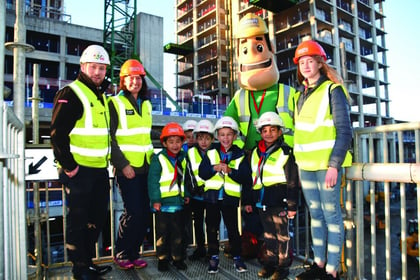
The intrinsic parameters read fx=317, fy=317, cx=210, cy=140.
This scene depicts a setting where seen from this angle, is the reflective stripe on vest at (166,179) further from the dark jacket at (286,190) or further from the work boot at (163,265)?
the dark jacket at (286,190)

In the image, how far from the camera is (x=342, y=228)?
8.58 ft

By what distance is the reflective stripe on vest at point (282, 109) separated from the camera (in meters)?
3.42

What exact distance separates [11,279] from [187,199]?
181 centimetres

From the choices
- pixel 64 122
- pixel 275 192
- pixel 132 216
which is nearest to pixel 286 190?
pixel 275 192

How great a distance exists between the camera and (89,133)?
284 cm

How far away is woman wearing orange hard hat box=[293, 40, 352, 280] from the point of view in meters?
2.54

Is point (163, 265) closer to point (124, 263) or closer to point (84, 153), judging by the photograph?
point (124, 263)

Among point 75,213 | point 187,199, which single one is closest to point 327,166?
point 187,199

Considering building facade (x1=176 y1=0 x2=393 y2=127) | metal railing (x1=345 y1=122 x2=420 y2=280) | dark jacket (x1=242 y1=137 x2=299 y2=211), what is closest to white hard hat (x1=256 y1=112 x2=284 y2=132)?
dark jacket (x1=242 y1=137 x2=299 y2=211)

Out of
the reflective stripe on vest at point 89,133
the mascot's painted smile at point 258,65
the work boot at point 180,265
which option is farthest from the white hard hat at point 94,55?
the work boot at point 180,265

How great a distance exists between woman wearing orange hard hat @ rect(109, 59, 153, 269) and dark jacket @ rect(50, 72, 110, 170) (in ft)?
1.57

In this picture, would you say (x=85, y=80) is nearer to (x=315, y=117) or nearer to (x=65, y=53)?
(x=315, y=117)

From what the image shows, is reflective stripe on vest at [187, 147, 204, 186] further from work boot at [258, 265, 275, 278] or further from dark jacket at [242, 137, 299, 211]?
work boot at [258, 265, 275, 278]

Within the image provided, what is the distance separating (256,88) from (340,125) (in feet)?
4.64
